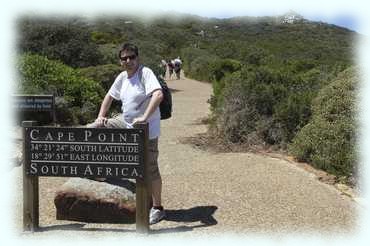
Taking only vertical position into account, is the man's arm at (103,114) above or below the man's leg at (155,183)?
above

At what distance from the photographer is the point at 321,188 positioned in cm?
720

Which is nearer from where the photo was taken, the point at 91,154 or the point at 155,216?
the point at 91,154

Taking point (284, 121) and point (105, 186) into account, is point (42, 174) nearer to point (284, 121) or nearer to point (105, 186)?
point (105, 186)

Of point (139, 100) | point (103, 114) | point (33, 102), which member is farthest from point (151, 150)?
point (33, 102)

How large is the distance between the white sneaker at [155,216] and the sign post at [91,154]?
362 mm

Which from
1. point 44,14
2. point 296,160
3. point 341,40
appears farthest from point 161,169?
point 341,40

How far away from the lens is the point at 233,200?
6.60 meters

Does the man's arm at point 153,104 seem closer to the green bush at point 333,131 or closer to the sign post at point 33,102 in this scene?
the green bush at point 333,131

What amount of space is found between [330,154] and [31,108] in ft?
16.0

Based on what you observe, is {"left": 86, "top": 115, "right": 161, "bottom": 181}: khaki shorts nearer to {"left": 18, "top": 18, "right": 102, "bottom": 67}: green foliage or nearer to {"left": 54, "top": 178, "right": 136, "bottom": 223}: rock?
{"left": 54, "top": 178, "right": 136, "bottom": 223}: rock

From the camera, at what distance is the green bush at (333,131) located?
7.86m

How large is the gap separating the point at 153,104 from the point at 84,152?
2.48 feet

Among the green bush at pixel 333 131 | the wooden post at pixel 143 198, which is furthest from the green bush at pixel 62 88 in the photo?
the wooden post at pixel 143 198

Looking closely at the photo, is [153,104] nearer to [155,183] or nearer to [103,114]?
[103,114]
